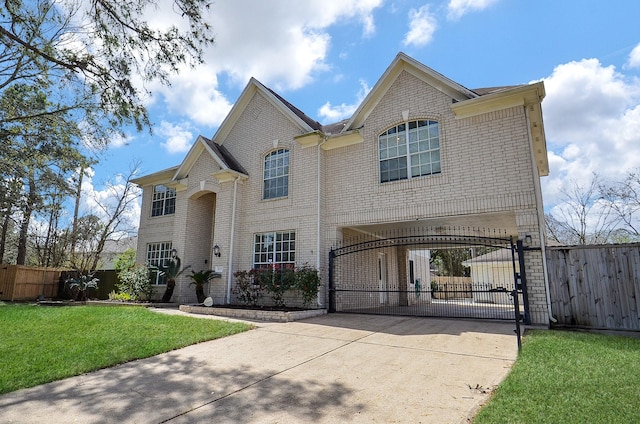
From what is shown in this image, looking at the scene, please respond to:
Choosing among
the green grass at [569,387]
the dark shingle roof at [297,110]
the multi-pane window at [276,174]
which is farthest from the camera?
the dark shingle roof at [297,110]

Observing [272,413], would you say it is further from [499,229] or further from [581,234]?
[581,234]

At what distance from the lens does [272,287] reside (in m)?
11.6

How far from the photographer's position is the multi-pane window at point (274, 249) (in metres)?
13.0

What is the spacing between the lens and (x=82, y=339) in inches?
282

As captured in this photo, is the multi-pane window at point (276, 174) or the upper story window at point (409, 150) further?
the multi-pane window at point (276, 174)

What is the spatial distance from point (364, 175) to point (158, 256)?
1144 cm

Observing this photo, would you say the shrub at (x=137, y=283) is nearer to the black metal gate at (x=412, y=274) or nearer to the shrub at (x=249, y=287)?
the shrub at (x=249, y=287)

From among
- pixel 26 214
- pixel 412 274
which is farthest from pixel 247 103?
pixel 412 274

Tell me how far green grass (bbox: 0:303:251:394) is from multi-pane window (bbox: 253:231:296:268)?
4186 mm

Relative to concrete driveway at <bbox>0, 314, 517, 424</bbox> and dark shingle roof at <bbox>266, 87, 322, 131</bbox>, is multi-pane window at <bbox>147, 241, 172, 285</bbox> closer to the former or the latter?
dark shingle roof at <bbox>266, 87, 322, 131</bbox>

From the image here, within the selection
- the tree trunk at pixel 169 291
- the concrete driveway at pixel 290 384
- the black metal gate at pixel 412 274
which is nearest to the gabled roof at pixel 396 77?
the black metal gate at pixel 412 274

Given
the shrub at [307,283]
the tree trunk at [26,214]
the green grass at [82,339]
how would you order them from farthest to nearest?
the tree trunk at [26,214] < the shrub at [307,283] < the green grass at [82,339]

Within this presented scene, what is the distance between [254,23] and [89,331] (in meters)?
7.55

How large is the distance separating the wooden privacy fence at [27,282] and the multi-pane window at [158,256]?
6466 millimetres
